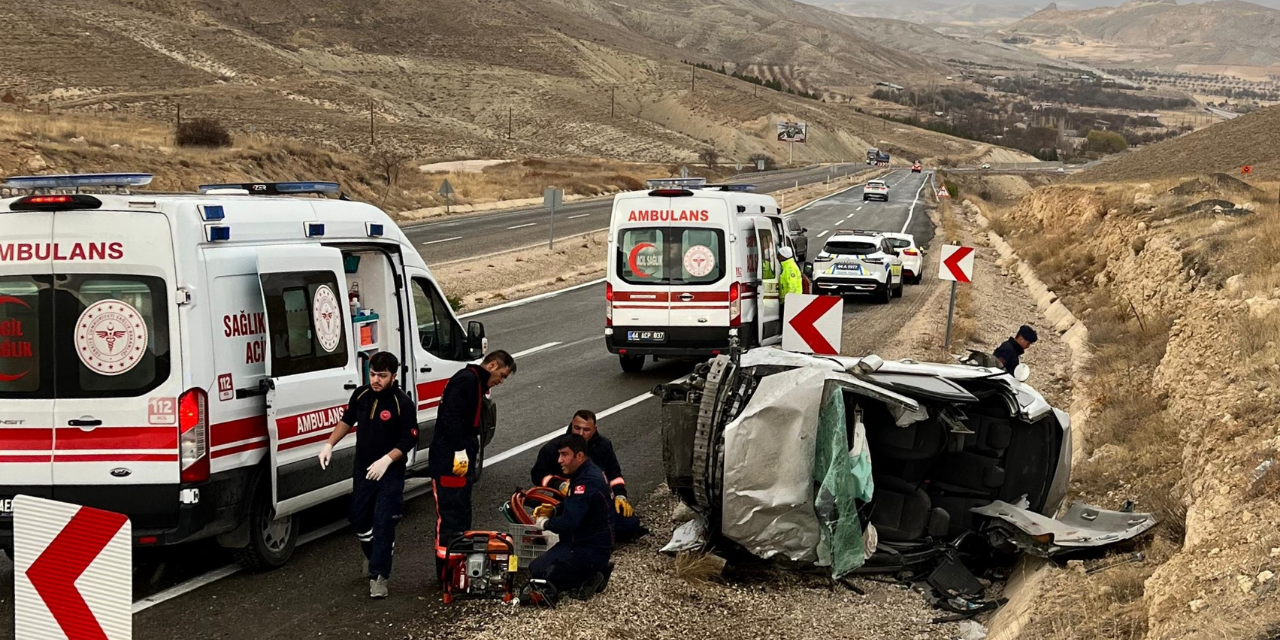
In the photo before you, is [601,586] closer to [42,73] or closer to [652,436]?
[652,436]

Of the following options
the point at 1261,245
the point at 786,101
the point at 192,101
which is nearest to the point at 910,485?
the point at 1261,245

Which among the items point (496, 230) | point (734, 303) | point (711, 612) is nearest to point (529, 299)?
point (734, 303)

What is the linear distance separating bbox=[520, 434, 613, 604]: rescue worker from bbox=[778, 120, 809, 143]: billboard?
140m

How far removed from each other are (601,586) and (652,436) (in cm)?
524

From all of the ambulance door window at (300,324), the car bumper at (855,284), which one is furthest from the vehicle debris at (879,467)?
the car bumper at (855,284)

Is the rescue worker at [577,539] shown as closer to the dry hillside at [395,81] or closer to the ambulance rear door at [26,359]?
the ambulance rear door at [26,359]

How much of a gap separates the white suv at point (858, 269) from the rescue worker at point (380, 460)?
1946 centimetres

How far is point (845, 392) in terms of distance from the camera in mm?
8203

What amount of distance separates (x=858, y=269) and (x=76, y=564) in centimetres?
2333

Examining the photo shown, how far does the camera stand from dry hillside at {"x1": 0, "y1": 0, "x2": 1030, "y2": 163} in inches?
3583

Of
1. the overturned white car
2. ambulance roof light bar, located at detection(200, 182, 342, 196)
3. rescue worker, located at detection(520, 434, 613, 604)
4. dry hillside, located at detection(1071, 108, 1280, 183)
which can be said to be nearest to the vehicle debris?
the overturned white car

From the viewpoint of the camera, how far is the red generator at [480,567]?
7547 millimetres

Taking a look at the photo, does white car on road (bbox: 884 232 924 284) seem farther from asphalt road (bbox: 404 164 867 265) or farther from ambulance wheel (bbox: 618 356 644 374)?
ambulance wheel (bbox: 618 356 644 374)

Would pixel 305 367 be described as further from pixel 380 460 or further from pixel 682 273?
pixel 682 273
